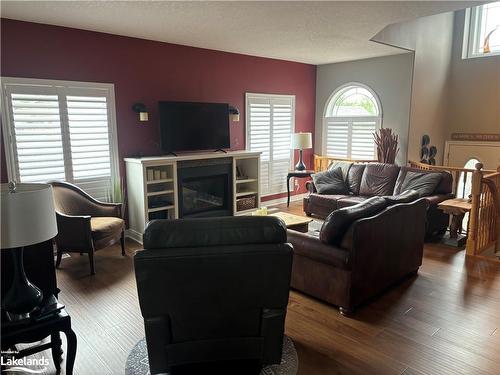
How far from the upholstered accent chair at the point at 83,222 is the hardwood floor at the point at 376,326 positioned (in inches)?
12.2

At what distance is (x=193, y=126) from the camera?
5512 millimetres

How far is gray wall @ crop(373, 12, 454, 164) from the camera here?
6.21 m

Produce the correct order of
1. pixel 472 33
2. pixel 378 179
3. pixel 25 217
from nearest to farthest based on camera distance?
pixel 25 217, pixel 378 179, pixel 472 33

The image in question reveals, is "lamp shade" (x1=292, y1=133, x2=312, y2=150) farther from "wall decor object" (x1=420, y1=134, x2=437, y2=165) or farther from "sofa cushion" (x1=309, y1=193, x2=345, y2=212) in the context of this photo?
"wall decor object" (x1=420, y1=134, x2=437, y2=165)

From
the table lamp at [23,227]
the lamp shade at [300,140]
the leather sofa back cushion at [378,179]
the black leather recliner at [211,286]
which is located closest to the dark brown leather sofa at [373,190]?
the leather sofa back cushion at [378,179]

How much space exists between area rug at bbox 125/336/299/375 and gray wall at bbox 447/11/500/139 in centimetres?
723

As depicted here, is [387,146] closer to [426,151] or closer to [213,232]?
[426,151]

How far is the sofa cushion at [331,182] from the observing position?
6.06m

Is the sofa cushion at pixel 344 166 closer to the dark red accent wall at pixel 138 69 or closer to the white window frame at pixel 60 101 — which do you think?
the dark red accent wall at pixel 138 69

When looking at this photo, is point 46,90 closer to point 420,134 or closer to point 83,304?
point 83,304

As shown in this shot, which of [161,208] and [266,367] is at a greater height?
[161,208]

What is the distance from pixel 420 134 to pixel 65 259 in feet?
20.8

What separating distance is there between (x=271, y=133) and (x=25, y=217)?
551cm

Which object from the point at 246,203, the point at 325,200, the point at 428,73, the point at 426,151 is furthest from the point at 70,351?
Result: the point at 428,73
